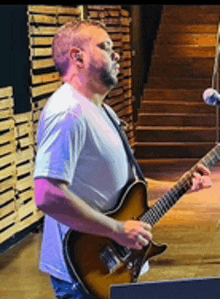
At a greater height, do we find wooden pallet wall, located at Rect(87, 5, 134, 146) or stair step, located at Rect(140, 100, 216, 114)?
wooden pallet wall, located at Rect(87, 5, 134, 146)

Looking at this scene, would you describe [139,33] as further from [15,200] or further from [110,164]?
[110,164]

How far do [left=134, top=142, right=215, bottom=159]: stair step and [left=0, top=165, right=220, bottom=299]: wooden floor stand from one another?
11.0ft

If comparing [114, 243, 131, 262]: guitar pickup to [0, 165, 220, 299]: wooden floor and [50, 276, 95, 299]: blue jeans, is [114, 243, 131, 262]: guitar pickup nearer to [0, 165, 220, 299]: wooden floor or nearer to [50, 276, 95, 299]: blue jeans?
[50, 276, 95, 299]: blue jeans

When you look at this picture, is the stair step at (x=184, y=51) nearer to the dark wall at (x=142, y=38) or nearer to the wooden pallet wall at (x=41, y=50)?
the dark wall at (x=142, y=38)

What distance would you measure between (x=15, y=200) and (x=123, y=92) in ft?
17.5

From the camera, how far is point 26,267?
20.6ft

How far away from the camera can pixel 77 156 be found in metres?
2.31

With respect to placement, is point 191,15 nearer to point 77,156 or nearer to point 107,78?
point 107,78

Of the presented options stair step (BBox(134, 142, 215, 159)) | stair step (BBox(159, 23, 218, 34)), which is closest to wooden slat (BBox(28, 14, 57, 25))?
stair step (BBox(134, 142, 215, 159))

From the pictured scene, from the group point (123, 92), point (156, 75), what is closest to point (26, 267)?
point (123, 92)

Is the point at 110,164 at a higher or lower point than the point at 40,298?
higher

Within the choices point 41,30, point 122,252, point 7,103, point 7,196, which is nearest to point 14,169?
point 7,196

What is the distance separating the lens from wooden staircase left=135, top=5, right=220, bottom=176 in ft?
39.9

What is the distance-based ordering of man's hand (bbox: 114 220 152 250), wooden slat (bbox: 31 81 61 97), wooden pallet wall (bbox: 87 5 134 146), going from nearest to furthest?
man's hand (bbox: 114 220 152 250)
wooden slat (bbox: 31 81 61 97)
wooden pallet wall (bbox: 87 5 134 146)
